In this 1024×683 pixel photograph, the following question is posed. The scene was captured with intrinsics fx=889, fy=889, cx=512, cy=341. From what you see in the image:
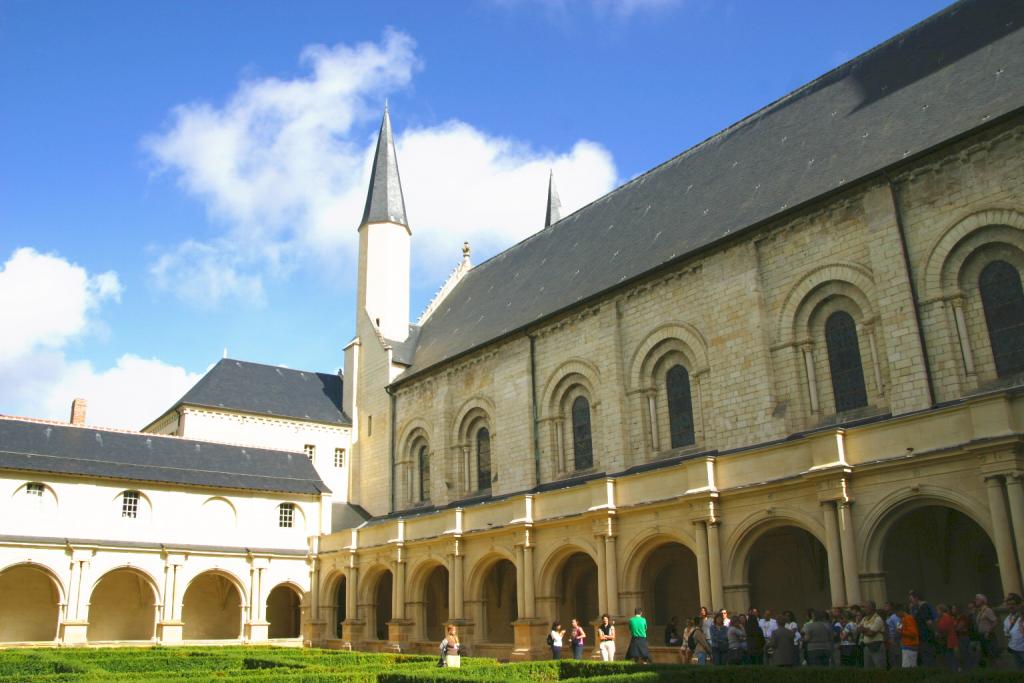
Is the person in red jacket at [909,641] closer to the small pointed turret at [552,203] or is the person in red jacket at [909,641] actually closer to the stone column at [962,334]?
the stone column at [962,334]

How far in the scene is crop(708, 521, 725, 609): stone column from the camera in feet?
65.8

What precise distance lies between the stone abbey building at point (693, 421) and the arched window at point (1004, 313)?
58mm

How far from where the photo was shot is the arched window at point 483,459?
1268 inches

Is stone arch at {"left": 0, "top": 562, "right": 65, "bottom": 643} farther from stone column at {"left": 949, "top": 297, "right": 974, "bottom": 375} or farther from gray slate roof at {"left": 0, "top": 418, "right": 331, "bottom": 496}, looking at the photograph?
stone column at {"left": 949, "top": 297, "right": 974, "bottom": 375}

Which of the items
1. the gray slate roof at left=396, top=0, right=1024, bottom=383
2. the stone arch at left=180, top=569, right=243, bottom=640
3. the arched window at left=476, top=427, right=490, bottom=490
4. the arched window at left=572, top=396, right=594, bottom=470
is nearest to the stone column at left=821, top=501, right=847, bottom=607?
the gray slate roof at left=396, top=0, right=1024, bottom=383

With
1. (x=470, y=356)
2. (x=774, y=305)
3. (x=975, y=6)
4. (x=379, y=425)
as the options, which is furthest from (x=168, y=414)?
(x=975, y=6)

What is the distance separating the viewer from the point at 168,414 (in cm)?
4150

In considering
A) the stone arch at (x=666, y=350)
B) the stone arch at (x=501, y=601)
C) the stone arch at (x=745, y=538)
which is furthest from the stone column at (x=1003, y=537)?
the stone arch at (x=501, y=601)

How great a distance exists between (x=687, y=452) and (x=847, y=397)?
4.78m

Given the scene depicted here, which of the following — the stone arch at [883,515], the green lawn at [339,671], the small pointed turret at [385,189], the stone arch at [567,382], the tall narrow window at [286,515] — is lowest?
the green lawn at [339,671]

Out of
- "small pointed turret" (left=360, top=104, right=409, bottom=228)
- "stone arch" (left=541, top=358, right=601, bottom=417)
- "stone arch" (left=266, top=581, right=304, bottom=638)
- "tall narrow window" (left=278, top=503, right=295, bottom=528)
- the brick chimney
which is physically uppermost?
"small pointed turret" (left=360, top=104, right=409, bottom=228)

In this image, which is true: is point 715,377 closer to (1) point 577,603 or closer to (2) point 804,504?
(2) point 804,504

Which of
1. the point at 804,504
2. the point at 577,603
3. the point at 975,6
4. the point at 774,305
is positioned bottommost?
the point at 577,603

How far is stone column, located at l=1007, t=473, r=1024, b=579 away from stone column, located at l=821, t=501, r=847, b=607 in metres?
3.46
